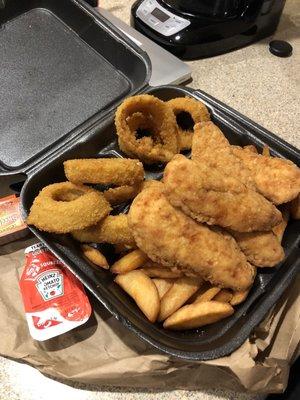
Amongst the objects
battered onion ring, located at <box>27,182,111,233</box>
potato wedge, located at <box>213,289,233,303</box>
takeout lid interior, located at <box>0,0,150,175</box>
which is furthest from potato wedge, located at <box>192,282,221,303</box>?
takeout lid interior, located at <box>0,0,150,175</box>

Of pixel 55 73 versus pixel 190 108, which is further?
pixel 55 73

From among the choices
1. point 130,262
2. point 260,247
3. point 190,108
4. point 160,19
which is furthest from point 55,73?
point 260,247

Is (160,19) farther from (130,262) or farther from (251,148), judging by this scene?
(130,262)

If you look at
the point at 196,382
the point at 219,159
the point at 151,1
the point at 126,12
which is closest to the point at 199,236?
the point at 219,159

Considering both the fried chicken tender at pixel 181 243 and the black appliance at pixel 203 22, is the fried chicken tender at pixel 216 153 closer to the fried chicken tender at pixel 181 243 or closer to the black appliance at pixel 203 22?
the fried chicken tender at pixel 181 243

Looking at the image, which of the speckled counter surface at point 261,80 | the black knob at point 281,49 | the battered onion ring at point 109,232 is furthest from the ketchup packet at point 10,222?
the black knob at point 281,49

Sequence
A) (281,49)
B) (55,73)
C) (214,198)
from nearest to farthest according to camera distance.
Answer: (214,198) < (55,73) < (281,49)

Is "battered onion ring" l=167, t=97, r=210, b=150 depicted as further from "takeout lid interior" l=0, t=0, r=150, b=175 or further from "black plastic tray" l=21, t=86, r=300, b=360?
"takeout lid interior" l=0, t=0, r=150, b=175
